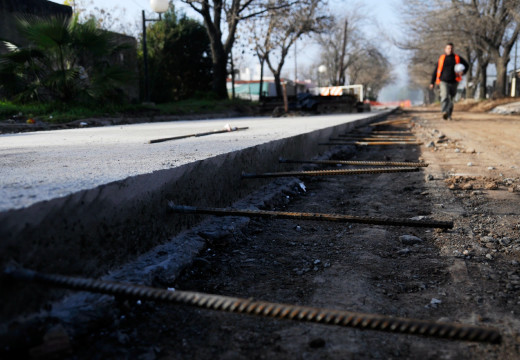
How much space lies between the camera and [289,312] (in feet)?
3.91

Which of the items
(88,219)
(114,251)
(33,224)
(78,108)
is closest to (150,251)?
(114,251)

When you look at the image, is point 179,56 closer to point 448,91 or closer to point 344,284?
point 448,91

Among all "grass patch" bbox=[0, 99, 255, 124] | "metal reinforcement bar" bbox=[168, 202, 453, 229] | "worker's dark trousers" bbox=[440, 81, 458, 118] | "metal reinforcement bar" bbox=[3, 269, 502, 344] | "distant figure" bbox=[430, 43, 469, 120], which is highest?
"distant figure" bbox=[430, 43, 469, 120]

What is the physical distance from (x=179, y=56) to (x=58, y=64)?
1229cm

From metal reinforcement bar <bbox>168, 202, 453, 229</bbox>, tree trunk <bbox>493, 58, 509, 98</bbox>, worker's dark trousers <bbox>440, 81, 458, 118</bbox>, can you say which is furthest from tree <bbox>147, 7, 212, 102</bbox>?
metal reinforcement bar <bbox>168, 202, 453, 229</bbox>

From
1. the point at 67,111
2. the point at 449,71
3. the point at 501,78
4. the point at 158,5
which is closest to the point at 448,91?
the point at 449,71

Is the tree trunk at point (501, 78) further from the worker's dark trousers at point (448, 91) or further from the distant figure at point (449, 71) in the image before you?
the distant figure at point (449, 71)

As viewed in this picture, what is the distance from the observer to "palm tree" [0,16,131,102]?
9.88 meters

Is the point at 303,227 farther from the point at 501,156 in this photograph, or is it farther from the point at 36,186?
the point at 501,156

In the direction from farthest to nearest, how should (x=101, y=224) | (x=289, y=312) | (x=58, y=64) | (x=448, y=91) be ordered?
(x=448, y=91)
(x=58, y=64)
(x=101, y=224)
(x=289, y=312)

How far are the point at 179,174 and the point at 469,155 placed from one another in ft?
15.0

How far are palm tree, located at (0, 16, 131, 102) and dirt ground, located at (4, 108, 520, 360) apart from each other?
347 inches

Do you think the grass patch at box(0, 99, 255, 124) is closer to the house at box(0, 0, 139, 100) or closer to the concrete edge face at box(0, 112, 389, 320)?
the house at box(0, 0, 139, 100)

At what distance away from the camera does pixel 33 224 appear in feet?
4.50
